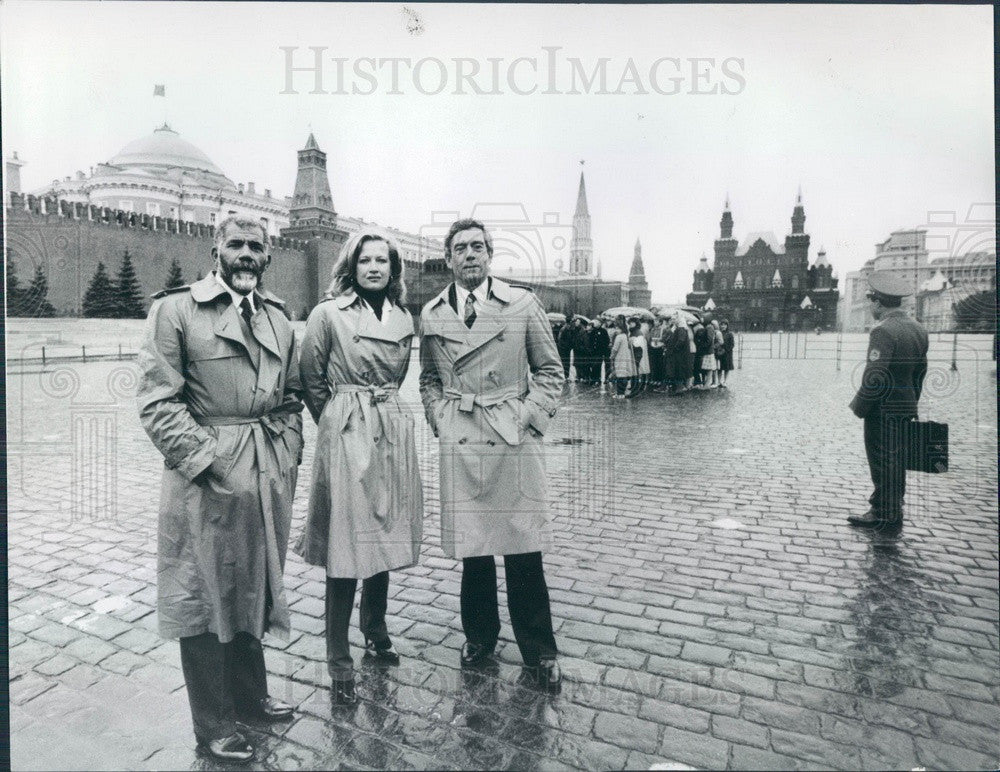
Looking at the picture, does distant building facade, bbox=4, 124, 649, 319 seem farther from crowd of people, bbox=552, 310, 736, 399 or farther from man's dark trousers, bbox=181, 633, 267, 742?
man's dark trousers, bbox=181, 633, 267, 742

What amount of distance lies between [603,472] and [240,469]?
479 centimetres

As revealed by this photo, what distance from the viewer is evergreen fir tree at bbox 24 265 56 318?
25.6 m

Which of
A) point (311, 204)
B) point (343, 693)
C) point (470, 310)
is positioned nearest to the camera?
point (343, 693)

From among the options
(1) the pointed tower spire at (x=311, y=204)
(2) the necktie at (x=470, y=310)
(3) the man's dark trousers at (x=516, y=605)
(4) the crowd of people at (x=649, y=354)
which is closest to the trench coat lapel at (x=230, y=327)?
(2) the necktie at (x=470, y=310)

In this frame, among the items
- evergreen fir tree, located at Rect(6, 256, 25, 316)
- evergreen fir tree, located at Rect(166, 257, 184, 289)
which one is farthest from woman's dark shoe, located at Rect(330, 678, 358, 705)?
evergreen fir tree, located at Rect(166, 257, 184, 289)

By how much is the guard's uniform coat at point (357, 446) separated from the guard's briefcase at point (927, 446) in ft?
12.5

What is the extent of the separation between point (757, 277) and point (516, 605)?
59712mm

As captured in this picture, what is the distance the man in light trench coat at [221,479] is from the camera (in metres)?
2.27

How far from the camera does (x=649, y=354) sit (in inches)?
589

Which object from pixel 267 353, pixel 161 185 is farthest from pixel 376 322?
pixel 161 185

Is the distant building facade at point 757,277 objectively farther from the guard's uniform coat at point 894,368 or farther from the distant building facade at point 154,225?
the guard's uniform coat at point 894,368

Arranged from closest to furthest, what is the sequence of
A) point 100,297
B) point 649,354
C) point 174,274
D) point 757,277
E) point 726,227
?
point 649,354 → point 100,297 → point 174,274 → point 757,277 → point 726,227

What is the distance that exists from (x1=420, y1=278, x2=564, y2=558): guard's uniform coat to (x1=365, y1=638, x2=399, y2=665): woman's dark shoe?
538mm

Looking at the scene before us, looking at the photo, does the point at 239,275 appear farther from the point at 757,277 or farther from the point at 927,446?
the point at 757,277
